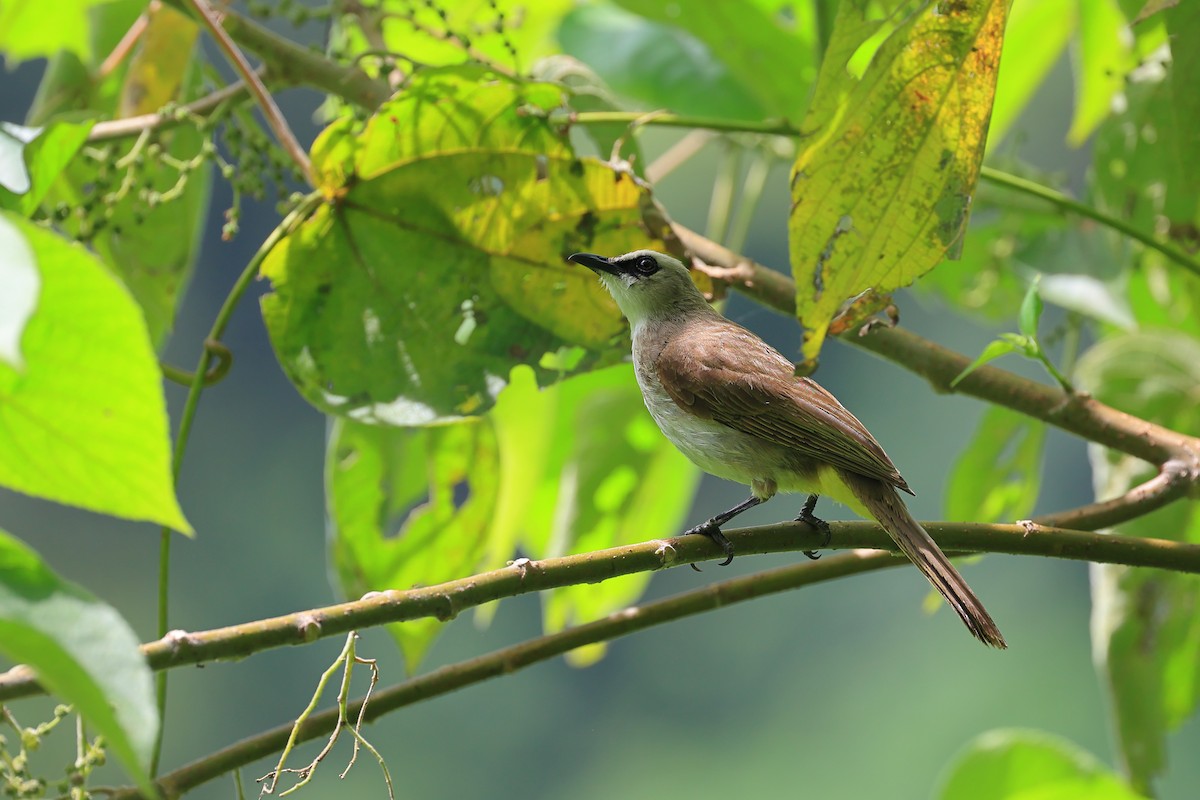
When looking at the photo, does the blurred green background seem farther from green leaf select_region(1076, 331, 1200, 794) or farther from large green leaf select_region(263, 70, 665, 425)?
large green leaf select_region(263, 70, 665, 425)

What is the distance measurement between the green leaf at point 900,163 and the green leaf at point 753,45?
1121mm

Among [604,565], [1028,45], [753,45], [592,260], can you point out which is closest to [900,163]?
[604,565]

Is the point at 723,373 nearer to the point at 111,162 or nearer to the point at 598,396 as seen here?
the point at 598,396

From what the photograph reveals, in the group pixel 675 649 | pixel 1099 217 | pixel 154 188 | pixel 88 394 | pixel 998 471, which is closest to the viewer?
pixel 88 394

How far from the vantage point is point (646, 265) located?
9.13ft

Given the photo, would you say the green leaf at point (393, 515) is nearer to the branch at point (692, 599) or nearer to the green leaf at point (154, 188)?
the green leaf at point (154, 188)

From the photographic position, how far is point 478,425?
2326mm

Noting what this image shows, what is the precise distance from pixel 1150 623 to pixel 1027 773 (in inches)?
16.9

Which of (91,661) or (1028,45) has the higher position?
(1028,45)

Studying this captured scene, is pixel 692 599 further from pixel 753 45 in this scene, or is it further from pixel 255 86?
pixel 753 45

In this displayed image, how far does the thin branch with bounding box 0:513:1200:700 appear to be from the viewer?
118cm

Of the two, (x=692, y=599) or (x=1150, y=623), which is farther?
(x=1150, y=623)

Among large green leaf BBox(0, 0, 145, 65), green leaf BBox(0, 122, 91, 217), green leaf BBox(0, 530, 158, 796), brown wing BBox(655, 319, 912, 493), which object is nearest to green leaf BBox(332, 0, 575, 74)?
large green leaf BBox(0, 0, 145, 65)

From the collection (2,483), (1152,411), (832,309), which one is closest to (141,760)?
(2,483)
